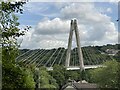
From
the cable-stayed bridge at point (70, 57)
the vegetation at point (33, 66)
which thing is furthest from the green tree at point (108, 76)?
the cable-stayed bridge at point (70, 57)

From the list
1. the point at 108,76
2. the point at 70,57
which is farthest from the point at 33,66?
the point at 70,57

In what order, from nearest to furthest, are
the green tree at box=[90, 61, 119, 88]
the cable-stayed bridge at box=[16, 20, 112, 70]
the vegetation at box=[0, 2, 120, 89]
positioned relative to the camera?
the vegetation at box=[0, 2, 120, 89] < the green tree at box=[90, 61, 119, 88] < the cable-stayed bridge at box=[16, 20, 112, 70]

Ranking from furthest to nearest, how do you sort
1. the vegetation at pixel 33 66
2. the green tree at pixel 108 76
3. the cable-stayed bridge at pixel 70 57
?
the cable-stayed bridge at pixel 70 57, the green tree at pixel 108 76, the vegetation at pixel 33 66

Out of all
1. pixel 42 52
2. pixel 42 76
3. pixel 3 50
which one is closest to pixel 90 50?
pixel 42 52

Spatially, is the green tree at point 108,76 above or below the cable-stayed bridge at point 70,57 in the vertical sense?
above

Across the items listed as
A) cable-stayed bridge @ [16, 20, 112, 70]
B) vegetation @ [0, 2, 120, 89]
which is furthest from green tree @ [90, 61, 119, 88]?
cable-stayed bridge @ [16, 20, 112, 70]

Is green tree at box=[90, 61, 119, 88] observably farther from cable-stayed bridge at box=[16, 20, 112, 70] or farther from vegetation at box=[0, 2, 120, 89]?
cable-stayed bridge at box=[16, 20, 112, 70]

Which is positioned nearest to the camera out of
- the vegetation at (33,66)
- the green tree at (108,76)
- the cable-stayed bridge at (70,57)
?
the vegetation at (33,66)

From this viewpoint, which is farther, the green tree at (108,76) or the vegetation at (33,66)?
the green tree at (108,76)

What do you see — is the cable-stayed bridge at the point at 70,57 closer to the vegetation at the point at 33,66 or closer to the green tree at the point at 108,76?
the vegetation at the point at 33,66

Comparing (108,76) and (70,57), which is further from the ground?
(108,76)

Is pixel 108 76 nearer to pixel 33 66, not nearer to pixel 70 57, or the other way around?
pixel 33 66

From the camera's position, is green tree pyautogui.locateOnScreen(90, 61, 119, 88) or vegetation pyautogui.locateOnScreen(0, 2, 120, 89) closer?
vegetation pyautogui.locateOnScreen(0, 2, 120, 89)

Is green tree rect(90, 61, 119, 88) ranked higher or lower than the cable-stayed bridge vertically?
higher
